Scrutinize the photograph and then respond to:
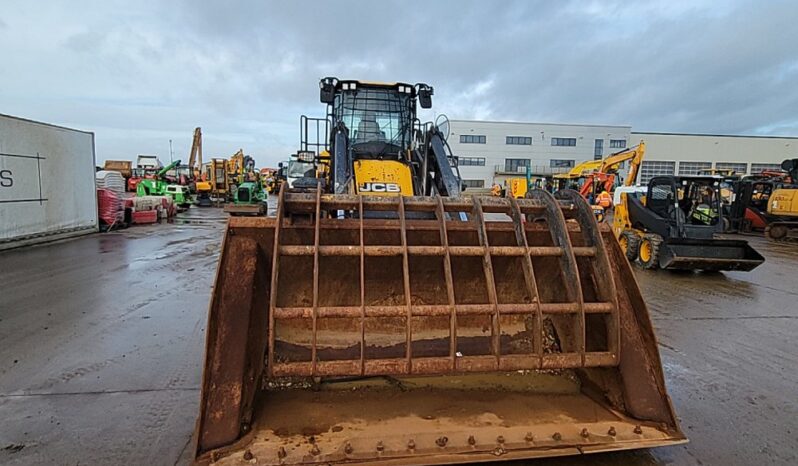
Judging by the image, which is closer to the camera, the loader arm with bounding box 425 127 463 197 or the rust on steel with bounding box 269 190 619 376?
the rust on steel with bounding box 269 190 619 376

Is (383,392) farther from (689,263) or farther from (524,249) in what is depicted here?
(689,263)

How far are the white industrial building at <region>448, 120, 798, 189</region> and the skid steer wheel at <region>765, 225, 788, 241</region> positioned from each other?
3769 centimetres

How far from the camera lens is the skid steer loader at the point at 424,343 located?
2.01 metres

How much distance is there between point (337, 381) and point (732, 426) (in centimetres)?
244

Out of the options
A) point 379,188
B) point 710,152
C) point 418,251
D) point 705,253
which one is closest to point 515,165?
point 710,152

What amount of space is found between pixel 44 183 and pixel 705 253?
44.5ft

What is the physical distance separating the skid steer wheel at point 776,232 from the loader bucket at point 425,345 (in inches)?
619

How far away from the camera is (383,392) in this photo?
2.52 meters

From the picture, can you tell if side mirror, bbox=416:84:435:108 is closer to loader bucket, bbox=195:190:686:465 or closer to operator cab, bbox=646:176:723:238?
loader bucket, bbox=195:190:686:465

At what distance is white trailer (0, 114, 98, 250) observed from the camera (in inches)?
348

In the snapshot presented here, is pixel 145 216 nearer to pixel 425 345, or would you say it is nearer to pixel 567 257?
pixel 425 345

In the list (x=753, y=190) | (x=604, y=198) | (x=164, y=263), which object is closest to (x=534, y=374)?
(x=164, y=263)

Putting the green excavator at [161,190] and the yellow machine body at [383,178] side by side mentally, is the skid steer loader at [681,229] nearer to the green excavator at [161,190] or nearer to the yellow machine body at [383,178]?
the yellow machine body at [383,178]

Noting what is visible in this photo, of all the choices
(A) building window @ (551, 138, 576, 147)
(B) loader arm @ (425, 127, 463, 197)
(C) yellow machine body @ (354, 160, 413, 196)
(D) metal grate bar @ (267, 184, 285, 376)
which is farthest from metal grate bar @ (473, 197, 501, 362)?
(A) building window @ (551, 138, 576, 147)
